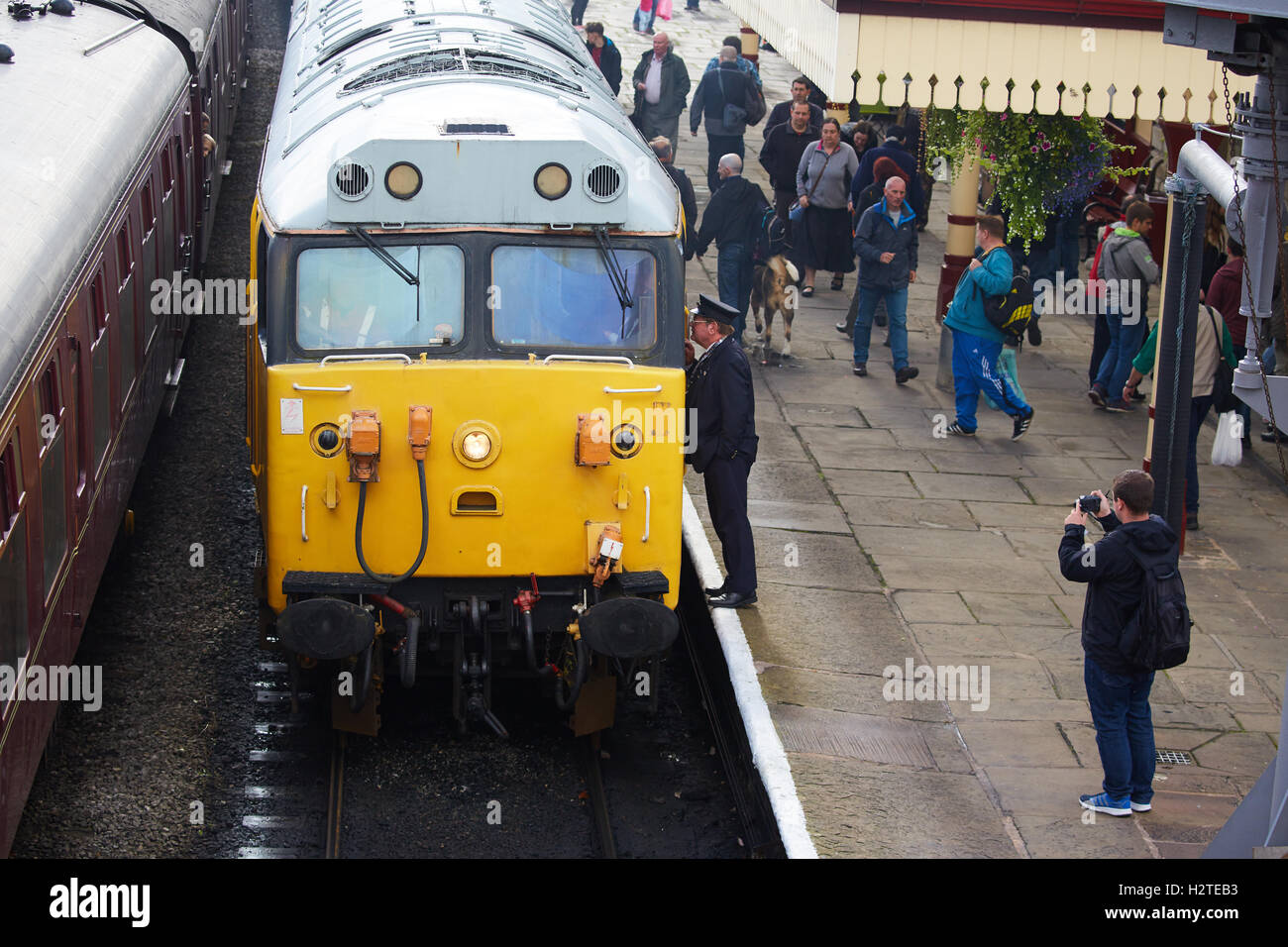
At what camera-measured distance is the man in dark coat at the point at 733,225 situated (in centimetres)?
1466

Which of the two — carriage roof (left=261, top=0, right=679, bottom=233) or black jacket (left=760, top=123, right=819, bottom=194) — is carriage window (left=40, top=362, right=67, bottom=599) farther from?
black jacket (left=760, top=123, right=819, bottom=194)

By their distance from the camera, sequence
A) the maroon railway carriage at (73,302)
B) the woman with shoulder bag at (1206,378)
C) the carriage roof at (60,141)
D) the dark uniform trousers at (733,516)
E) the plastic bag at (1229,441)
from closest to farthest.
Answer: the maroon railway carriage at (73,302) → the carriage roof at (60,141) → the dark uniform trousers at (733,516) → the plastic bag at (1229,441) → the woman with shoulder bag at (1206,378)

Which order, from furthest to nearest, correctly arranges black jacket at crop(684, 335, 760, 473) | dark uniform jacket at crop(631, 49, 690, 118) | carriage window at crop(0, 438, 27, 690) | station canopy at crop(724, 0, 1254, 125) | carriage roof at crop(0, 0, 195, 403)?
1. dark uniform jacket at crop(631, 49, 690, 118)
2. station canopy at crop(724, 0, 1254, 125)
3. black jacket at crop(684, 335, 760, 473)
4. carriage roof at crop(0, 0, 195, 403)
5. carriage window at crop(0, 438, 27, 690)

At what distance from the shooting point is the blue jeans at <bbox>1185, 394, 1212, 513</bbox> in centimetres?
1138

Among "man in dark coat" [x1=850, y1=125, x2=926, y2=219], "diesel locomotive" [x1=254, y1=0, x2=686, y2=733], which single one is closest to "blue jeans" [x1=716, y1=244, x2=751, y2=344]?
"man in dark coat" [x1=850, y1=125, x2=926, y2=219]

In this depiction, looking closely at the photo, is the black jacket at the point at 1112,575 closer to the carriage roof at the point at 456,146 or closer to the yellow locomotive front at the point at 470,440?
the yellow locomotive front at the point at 470,440

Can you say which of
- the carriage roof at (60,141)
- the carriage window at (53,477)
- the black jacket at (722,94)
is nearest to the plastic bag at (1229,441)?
the carriage roof at (60,141)

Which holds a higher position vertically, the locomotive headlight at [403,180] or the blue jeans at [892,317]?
the locomotive headlight at [403,180]

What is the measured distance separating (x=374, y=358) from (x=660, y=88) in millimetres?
13125

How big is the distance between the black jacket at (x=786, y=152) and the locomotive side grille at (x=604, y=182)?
965cm

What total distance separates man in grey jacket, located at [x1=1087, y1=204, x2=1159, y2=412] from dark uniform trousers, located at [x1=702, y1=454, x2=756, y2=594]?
211 inches

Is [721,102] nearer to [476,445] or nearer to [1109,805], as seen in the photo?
[476,445]

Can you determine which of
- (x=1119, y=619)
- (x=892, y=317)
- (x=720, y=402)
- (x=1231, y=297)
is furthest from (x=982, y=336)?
(x=1119, y=619)

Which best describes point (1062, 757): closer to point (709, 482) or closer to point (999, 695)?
point (999, 695)
